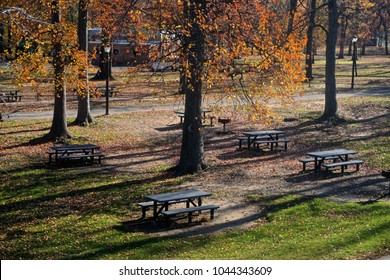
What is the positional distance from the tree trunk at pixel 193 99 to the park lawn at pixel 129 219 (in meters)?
0.71

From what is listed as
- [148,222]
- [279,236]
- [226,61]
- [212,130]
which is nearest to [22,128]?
[212,130]

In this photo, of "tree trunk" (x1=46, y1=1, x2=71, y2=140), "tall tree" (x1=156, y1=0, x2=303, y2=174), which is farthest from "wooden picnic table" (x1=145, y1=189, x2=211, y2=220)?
"tree trunk" (x1=46, y1=1, x2=71, y2=140)

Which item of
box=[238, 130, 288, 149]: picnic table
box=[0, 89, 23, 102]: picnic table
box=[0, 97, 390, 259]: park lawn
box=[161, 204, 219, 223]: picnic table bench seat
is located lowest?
box=[0, 97, 390, 259]: park lawn

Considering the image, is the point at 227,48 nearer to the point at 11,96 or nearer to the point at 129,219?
the point at 129,219

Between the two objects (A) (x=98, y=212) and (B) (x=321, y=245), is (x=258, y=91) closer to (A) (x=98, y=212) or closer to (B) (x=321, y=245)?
(A) (x=98, y=212)

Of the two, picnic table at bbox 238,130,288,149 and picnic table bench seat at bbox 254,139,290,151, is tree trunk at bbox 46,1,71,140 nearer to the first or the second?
picnic table at bbox 238,130,288,149

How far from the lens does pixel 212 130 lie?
28047 mm

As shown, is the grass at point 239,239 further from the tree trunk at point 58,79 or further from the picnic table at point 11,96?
the picnic table at point 11,96

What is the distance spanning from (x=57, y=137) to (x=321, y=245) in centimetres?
1460

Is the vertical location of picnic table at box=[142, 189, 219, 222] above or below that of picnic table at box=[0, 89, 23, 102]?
below

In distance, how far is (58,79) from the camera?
23547mm

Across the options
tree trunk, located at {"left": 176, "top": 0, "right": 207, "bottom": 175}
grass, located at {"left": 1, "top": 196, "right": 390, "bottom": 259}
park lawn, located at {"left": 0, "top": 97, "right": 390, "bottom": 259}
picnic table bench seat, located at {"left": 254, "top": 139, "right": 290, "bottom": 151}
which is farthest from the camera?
picnic table bench seat, located at {"left": 254, "top": 139, "right": 290, "bottom": 151}

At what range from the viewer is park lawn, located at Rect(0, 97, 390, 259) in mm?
12461

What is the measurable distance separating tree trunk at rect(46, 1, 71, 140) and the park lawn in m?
1.25
